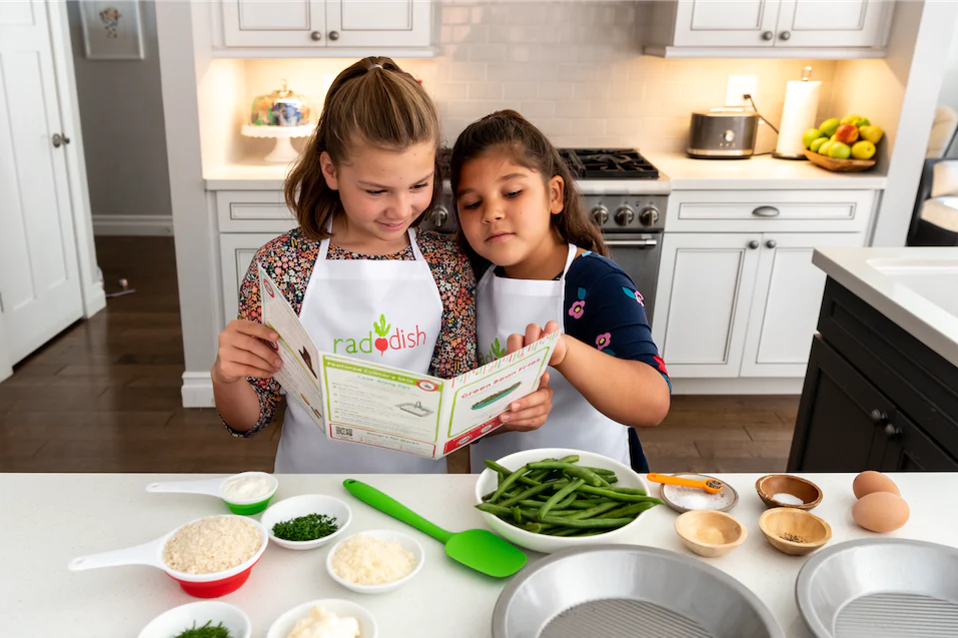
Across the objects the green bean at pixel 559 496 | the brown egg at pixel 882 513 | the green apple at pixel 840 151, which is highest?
the green apple at pixel 840 151

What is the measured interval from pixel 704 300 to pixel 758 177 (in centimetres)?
55

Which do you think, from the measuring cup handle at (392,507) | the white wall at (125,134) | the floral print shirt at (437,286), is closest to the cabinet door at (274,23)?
the floral print shirt at (437,286)

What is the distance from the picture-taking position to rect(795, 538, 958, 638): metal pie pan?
0.96 metres

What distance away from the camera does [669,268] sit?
3295 millimetres

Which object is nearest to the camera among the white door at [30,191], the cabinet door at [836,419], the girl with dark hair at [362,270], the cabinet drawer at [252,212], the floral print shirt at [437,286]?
the girl with dark hair at [362,270]

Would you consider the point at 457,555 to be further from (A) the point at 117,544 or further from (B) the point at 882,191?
(B) the point at 882,191

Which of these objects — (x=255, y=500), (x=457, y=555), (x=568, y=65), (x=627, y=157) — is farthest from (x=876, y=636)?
(x=568, y=65)

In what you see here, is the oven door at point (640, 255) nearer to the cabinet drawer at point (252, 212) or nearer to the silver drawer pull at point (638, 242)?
the silver drawer pull at point (638, 242)

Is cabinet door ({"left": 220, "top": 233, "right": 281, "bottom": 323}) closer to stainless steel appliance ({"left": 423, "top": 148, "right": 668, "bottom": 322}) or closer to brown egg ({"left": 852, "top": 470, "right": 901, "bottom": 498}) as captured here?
stainless steel appliance ({"left": 423, "top": 148, "right": 668, "bottom": 322})

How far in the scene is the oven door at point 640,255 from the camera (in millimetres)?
3184

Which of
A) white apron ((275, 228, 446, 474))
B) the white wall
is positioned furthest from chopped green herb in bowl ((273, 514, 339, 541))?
the white wall

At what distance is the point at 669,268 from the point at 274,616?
2603mm

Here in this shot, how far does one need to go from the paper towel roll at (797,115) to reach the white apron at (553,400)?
2.45 metres

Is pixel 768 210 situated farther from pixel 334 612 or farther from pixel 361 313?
pixel 334 612
